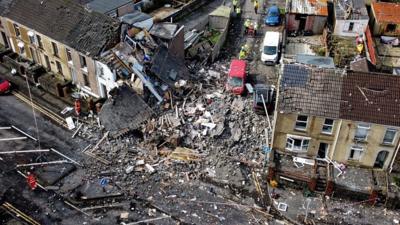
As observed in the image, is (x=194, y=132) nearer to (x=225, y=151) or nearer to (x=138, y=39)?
(x=225, y=151)

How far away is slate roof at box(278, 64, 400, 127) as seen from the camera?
30125 mm

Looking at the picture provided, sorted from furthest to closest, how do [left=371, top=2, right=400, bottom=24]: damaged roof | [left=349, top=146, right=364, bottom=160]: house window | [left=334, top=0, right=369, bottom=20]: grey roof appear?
[left=371, top=2, right=400, bottom=24]: damaged roof
[left=334, top=0, right=369, bottom=20]: grey roof
[left=349, top=146, right=364, bottom=160]: house window

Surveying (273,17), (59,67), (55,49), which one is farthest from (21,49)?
(273,17)

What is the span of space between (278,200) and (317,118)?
636 cm

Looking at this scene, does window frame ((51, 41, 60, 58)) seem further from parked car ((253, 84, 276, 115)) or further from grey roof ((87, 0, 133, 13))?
parked car ((253, 84, 276, 115))

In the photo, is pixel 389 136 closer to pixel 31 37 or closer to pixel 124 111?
pixel 124 111

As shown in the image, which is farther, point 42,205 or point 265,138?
point 265,138

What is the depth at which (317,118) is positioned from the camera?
3080cm

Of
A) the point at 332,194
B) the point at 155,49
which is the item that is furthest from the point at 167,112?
the point at 332,194

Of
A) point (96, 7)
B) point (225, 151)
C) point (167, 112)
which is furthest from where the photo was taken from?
point (96, 7)

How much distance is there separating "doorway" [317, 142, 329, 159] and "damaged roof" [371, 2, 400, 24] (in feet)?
68.1

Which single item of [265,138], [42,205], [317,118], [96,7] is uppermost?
[96,7]

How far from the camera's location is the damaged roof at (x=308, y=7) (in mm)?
47206

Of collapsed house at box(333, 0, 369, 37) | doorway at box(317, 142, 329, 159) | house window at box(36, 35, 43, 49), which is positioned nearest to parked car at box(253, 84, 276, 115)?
doorway at box(317, 142, 329, 159)
